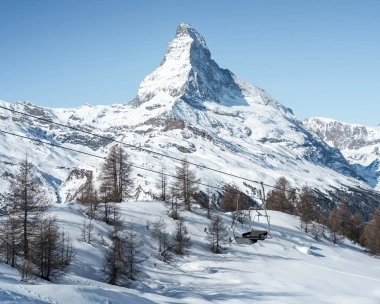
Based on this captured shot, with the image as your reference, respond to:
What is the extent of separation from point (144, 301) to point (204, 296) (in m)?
17.3

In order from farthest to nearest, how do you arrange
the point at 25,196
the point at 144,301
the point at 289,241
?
the point at 289,241 < the point at 25,196 < the point at 144,301

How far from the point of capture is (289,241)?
2975 inches

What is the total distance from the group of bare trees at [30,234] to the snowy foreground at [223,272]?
2.09m

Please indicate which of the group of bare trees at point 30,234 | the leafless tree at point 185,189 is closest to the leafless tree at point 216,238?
the leafless tree at point 185,189

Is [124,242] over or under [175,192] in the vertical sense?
under

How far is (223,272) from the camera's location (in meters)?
54.1

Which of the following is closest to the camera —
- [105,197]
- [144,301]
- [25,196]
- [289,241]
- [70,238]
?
[144,301]

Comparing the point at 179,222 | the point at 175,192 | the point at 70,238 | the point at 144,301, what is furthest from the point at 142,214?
the point at 144,301

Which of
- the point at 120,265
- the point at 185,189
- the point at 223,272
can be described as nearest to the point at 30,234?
the point at 120,265

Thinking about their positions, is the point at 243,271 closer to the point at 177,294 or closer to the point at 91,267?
the point at 177,294

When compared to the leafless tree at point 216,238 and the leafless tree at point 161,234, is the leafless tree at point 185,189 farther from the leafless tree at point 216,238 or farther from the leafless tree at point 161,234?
the leafless tree at point 161,234

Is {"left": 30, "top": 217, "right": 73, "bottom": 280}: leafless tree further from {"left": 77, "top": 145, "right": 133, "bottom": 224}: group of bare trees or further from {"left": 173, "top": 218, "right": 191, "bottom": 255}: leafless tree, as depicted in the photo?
{"left": 173, "top": 218, "right": 191, "bottom": 255}: leafless tree

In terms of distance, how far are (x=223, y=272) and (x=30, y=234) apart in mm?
25439

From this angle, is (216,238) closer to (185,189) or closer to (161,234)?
(161,234)
